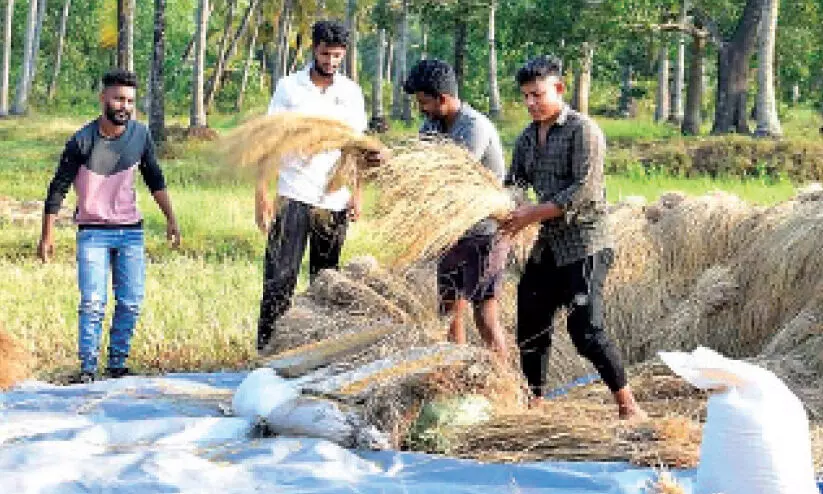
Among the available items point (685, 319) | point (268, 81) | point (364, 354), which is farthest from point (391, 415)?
point (268, 81)

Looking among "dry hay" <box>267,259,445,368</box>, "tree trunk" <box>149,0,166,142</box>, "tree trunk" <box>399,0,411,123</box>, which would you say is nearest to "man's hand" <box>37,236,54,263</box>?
"dry hay" <box>267,259,445,368</box>

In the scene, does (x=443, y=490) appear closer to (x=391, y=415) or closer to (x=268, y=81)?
(x=391, y=415)

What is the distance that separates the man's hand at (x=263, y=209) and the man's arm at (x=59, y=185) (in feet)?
3.03

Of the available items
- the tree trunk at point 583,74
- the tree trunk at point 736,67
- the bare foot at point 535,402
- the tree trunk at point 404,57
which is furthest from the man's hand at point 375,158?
the tree trunk at point 404,57

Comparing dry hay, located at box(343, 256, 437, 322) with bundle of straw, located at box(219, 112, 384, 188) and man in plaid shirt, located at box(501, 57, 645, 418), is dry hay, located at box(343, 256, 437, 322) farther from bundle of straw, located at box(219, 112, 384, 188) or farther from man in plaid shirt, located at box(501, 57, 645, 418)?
man in plaid shirt, located at box(501, 57, 645, 418)

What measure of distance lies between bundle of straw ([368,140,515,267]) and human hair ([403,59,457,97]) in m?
0.31

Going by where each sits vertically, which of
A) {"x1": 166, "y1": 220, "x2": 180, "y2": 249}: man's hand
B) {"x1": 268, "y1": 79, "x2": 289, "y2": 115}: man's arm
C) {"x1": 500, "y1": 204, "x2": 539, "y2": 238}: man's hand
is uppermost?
{"x1": 268, "y1": 79, "x2": 289, "y2": 115}: man's arm

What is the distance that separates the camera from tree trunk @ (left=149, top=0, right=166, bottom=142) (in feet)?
72.8

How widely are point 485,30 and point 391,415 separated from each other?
2653 centimetres

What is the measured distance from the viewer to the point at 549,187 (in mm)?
5652

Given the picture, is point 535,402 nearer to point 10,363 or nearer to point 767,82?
point 10,363

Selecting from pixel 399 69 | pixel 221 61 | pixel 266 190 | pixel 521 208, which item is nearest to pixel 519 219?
pixel 521 208

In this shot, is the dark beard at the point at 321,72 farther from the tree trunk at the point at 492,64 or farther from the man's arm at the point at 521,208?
the tree trunk at the point at 492,64

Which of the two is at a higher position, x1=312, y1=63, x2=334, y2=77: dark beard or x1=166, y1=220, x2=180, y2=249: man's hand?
x1=312, y1=63, x2=334, y2=77: dark beard
